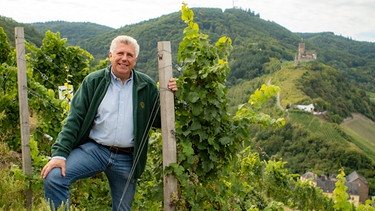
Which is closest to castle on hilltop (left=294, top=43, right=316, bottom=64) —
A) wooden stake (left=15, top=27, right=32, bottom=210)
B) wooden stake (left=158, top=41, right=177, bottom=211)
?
wooden stake (left=15, top=27, right=32, bottom=210)

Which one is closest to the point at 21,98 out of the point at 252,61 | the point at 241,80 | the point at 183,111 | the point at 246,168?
the point at 183,111

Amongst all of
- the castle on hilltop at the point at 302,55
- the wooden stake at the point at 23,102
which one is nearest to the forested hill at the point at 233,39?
the castle on hilltop at the point at 302,55

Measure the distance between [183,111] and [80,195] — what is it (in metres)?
2.38

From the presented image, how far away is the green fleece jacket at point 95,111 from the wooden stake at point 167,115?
107 mm

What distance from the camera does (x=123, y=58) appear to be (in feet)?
10.3

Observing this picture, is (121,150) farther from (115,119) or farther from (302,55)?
(302,55)

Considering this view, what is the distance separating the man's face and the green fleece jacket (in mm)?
134

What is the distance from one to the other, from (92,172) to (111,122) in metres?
0.44

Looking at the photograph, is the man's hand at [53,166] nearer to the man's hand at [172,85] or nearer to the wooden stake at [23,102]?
the man's hand at [172,85]

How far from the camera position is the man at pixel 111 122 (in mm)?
3074

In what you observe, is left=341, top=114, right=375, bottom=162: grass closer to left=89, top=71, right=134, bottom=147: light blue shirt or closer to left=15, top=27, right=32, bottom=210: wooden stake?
left=15, top=27, right=32, bottom=210: wooden stake

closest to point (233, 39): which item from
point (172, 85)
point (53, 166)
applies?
point (172, 85)

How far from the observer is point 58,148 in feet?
9.79

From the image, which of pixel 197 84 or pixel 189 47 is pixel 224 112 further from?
pixel 189 47
